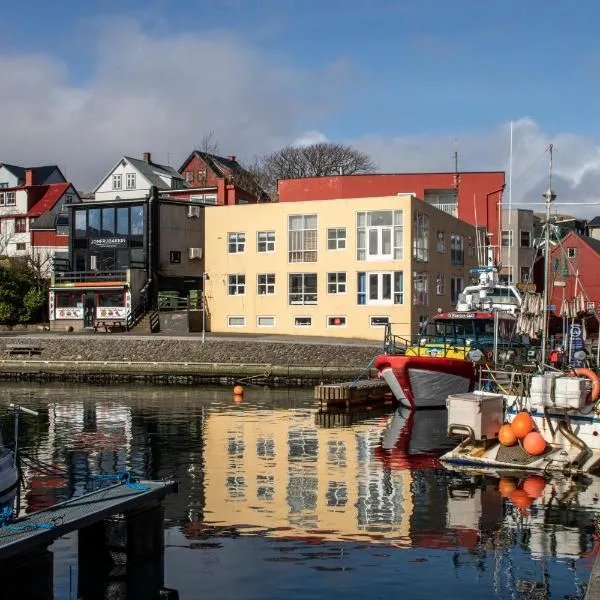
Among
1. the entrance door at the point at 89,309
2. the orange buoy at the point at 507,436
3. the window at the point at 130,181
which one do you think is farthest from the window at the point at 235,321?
the orange buoy at the point at 507,436

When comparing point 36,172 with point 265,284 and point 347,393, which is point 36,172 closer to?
point 265,284

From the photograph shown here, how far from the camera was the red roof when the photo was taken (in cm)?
8406

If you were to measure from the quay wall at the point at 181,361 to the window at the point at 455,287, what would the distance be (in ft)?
42.2

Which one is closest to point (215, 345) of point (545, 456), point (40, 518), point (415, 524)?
point (545, 456)

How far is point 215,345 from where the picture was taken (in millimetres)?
46812

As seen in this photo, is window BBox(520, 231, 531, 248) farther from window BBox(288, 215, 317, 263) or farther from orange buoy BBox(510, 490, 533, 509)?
orange buoy BBox(510, 490, 533, 509)

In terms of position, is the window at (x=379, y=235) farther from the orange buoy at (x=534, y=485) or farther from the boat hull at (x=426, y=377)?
→ the orange buoy at (x=534, y=485)

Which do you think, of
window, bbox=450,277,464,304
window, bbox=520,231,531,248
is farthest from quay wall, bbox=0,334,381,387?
window, bbox=520,231,531,248

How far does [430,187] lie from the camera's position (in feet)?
213

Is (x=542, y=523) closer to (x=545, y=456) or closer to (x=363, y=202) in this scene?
(x=545, y=456)

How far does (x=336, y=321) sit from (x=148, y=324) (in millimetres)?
11567

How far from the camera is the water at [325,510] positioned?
13312mm

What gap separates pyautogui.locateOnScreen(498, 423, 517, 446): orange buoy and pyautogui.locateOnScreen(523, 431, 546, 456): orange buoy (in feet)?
1.34

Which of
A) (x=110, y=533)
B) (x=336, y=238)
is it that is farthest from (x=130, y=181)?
(x=110, y=533)
